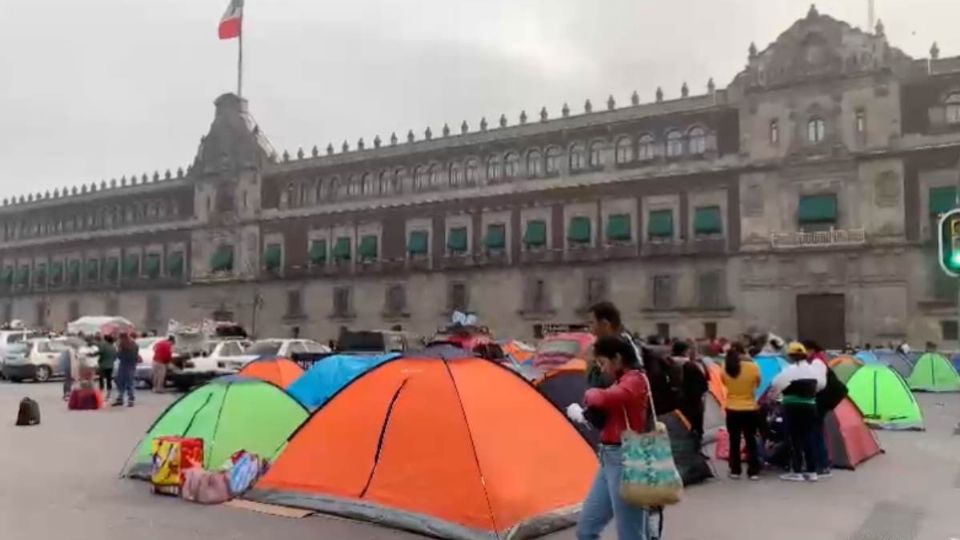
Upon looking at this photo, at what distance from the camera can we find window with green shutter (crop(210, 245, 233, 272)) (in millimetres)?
55906

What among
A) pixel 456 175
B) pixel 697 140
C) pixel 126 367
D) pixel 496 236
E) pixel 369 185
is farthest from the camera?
pixel 369 185

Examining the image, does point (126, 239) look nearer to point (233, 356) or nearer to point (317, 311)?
point (317, 311)

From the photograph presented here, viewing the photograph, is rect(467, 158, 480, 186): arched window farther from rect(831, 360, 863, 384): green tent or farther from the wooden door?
rect(831, 360, 863, 384): green tent

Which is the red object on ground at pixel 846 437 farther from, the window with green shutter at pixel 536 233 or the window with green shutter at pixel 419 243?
the window with green shutter at pixel 419 243

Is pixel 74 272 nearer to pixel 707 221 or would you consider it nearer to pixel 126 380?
pixel 707 221

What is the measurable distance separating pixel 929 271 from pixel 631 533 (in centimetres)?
3408

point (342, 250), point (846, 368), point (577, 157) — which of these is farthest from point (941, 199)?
point (342, 250)

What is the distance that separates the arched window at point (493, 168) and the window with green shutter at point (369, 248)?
8.08 metres

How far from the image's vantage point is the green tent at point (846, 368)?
57.9ft

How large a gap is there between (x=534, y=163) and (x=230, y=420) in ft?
119

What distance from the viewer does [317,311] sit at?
5222 cm

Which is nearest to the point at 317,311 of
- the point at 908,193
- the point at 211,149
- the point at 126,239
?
the point at 211,149

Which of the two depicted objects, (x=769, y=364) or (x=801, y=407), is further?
(x=769, y=364)

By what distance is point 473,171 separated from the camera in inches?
1855
